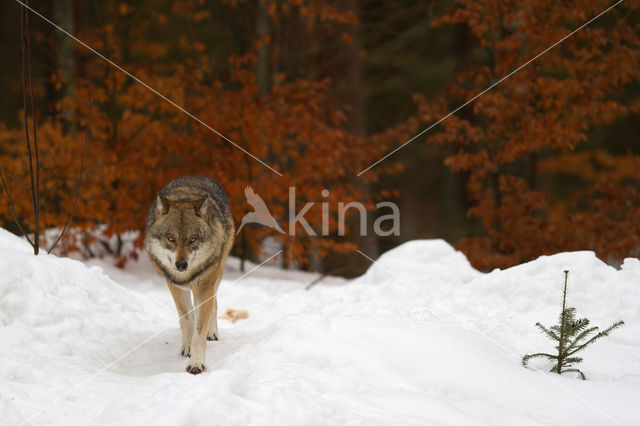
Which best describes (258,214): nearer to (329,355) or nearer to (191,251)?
(191,251)

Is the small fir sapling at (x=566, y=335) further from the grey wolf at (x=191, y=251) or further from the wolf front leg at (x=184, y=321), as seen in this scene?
the wolf front leg at (x=184, y=321)

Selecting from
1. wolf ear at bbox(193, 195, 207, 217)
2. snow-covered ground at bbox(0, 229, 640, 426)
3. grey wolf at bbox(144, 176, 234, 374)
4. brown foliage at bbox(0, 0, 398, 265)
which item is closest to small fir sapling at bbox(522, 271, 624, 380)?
snow-covered ground at bbox(0, 229, 640, 426)

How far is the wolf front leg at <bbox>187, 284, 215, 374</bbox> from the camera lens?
17.0 feet

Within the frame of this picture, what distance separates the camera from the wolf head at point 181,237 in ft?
17.4

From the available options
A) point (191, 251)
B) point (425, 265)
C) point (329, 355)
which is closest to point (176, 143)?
point (425, 265)

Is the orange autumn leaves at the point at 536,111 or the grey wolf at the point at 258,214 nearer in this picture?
the orange autumn leaves at the point at 536,111

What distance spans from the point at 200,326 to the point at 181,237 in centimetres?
85

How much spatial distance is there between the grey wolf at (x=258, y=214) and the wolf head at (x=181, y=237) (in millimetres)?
4917

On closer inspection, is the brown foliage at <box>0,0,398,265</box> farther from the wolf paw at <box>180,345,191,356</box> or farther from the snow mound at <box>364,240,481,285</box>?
the wolf paw at <box>180,345,191,356</box>

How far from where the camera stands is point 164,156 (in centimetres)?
1065

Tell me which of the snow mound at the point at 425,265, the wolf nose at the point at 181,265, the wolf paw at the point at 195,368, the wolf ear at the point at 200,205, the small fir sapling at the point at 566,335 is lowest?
the wolf paw at the point at 195,368

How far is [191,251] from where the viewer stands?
5285mm

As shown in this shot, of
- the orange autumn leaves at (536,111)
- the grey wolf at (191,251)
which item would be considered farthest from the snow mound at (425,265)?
the grey wolf at (191,251)

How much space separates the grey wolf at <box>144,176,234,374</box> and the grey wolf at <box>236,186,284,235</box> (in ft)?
14.9
